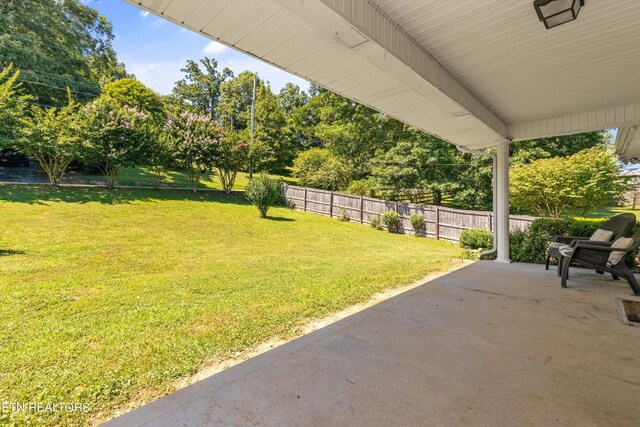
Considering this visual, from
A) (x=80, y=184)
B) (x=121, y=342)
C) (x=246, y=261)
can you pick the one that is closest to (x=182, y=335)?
(x=121, y=342)

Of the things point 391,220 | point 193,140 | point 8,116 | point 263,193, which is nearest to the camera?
point 8,116

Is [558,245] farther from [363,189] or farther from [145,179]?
[145,179]

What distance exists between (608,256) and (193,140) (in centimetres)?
1423

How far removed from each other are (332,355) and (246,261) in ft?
13.9

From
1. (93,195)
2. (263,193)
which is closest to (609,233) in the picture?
(263,193)

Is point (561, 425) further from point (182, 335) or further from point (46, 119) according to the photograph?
point (46, 119)

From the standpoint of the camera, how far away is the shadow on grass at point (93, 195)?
9633 mm

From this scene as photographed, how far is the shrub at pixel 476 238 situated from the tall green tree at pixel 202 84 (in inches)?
1050

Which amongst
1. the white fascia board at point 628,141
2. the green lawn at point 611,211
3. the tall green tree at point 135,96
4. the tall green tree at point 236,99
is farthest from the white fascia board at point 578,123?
the tall green tree at point 236,99

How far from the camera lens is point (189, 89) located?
95.1ft

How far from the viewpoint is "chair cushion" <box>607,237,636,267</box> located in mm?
3635

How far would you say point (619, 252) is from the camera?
3.68m

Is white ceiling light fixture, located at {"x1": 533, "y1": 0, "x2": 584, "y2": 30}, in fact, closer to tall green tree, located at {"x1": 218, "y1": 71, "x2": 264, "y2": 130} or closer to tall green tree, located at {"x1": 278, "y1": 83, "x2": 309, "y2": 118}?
tall green tree, located at {"x1": 218, "y1": 71, "x2": 264, "y2": 130}

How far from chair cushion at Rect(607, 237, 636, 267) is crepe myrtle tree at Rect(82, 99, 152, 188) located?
14115 mm
